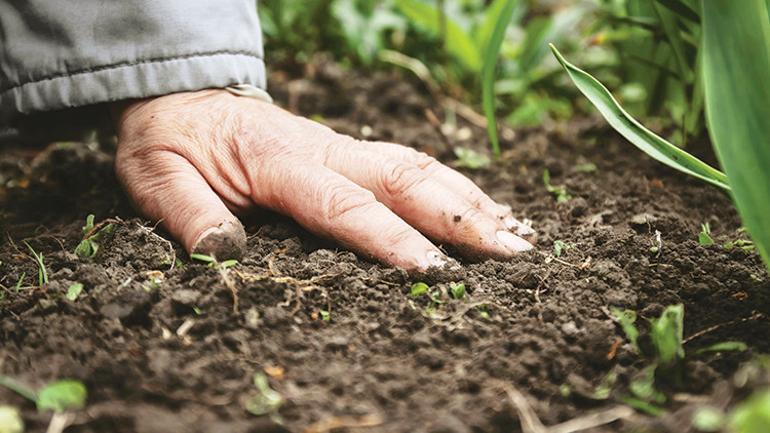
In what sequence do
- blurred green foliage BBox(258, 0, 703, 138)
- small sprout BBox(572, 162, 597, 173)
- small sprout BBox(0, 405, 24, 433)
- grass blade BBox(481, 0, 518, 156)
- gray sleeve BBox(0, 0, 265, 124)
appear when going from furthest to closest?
blurred green foliage BBox(258, 0, 703, 138) < small sprout BBox(572, 162, 597, 173) < grass blade BBox(481, 0, 518, 156) < gray sleeve BBox(0, 0, 265, 124) < small sprout BBox(0, 405, 24, 433)

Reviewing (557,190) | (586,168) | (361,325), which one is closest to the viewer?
(361,325)

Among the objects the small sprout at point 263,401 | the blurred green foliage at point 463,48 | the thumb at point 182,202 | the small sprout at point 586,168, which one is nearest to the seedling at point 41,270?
the thumb at point 182,202

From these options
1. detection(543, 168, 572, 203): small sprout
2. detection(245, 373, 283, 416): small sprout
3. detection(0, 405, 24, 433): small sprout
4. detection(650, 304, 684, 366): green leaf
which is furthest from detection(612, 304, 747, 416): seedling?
detection(0, 405, 24, 433): small sprout

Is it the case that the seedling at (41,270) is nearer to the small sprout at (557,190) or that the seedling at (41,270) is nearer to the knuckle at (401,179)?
the knuckle at (401,179)

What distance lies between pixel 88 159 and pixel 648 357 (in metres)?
1.23

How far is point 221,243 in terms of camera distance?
1.07 m

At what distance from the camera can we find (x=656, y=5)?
144cm

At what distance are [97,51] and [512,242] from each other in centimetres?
79

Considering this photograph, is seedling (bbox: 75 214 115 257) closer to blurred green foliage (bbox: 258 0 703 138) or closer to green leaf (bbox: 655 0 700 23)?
green leaf (bbox: 655 0 700 23)

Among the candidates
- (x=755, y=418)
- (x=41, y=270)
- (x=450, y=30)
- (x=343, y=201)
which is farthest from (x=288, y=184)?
(x=450, y=30)

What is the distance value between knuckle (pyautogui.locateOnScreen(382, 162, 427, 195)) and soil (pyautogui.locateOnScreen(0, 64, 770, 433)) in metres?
0.15

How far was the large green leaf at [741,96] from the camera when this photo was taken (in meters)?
0.85

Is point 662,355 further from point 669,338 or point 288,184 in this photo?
point 288,184

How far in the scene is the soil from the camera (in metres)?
0.81
